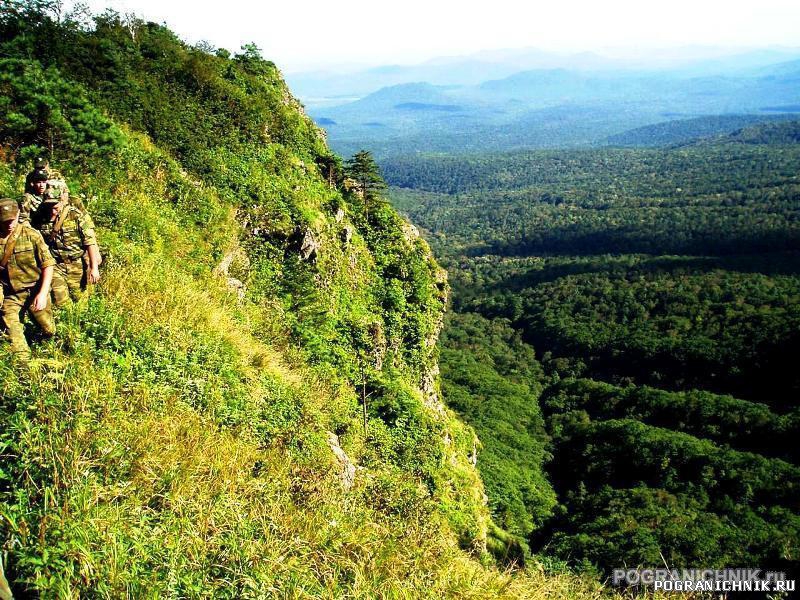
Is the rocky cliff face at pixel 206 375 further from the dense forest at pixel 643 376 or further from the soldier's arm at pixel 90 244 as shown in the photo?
the dense forest at pixel 643 376

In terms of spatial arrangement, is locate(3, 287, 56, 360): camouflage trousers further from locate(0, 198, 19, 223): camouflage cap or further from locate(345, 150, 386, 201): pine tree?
locate(345, 150, 386, 201): pine tree

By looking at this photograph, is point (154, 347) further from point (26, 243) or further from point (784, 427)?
point (784, 427)

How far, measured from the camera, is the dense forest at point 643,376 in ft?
97.9

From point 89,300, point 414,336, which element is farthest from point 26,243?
point 414,336

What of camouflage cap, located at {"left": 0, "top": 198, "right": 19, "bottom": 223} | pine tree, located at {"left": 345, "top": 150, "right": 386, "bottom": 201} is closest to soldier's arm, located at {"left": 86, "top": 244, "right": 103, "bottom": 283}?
camouflage cap, located at {"left": 0, "top": 198, "right": 19, "bottom": 223}

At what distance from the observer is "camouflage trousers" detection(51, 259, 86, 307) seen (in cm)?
433

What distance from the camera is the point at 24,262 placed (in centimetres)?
400

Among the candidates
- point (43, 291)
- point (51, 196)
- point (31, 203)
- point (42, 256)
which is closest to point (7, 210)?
point (42, 256)

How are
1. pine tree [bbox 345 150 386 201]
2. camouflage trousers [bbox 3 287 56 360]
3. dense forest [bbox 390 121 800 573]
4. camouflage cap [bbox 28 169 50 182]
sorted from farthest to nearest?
dense forest [bbox 390 121 800 573], pine tree [bbox 345 150 386 201], camouflage cap [bbox 28 169 50 182], camouflage trousers [bbox 3 287 56 360]

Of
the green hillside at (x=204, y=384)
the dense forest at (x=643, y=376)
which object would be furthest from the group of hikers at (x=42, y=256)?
the dense forest at (x=643, y=376)

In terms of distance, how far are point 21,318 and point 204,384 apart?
5.47ft

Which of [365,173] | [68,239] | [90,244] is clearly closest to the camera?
[68,239]

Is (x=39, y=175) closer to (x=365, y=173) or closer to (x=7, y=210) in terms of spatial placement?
(x=7, y=210)

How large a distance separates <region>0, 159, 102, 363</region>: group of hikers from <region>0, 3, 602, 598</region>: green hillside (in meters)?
0.28
